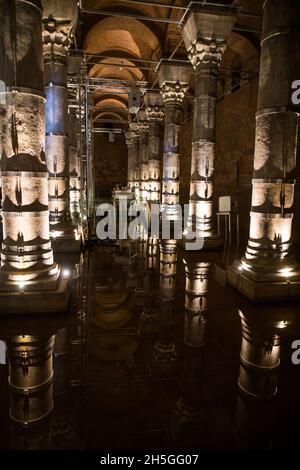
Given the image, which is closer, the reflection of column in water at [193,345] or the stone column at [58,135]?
the reflection of column in water at [193,345]

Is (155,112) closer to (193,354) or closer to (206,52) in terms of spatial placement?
(206,52)

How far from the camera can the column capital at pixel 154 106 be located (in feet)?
48.5

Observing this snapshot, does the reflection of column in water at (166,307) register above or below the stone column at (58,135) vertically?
below

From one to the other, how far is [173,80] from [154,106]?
4.18 m

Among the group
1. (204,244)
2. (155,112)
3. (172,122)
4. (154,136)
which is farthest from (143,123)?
(204,244)

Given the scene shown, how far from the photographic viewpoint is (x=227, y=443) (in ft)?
6.31

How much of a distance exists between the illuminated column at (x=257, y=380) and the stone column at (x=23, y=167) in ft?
7.50

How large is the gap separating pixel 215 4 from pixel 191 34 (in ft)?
2.62

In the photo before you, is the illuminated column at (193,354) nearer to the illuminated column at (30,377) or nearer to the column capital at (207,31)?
the illuminated column at (30,377)

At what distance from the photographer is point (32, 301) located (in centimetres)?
381

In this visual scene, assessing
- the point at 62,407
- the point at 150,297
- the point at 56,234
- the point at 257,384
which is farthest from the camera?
the point at 56,234

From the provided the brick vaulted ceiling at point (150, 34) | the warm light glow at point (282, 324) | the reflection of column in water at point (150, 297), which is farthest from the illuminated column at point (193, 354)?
the brick vaulted ceiling at point (150, 34)

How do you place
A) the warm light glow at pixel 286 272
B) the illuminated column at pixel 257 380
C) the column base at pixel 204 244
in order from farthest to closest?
the column base at pixel 204 244 < the warm light glow at pixel 286 272 < the illuminated column at pixel 257 380

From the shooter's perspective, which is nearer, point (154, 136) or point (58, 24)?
point (58, 24)
